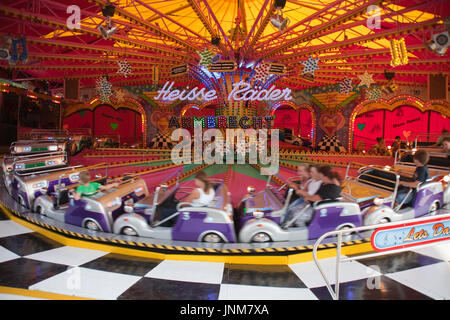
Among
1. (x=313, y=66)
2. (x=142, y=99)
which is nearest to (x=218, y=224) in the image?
(x=313, y=66)

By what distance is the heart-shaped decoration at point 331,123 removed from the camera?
1111cm

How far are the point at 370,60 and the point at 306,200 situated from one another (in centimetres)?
715

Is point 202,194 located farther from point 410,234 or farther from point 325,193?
point 410,234

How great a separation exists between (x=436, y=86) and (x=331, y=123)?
140 inches

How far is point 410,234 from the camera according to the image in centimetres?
167

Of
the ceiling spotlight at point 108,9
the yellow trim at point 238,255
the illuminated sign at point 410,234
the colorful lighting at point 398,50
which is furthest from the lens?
the colorful lighting at point 398,50

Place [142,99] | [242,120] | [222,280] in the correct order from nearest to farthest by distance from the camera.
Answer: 1. [222,280]
2. [242,120]
3. [142,99]

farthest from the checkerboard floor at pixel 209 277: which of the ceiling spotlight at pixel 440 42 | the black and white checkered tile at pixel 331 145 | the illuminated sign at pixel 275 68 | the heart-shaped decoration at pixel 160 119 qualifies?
the heart-shaped decoration at pixel 160 119

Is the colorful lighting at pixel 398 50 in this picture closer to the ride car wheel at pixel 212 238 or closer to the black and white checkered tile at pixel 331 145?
the ride car wheel at pixel 212 238

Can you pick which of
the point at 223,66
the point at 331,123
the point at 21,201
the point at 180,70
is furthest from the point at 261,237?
the point at 331,123

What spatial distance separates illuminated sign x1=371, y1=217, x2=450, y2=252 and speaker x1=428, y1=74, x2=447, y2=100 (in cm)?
946

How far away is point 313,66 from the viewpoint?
6.43 meters

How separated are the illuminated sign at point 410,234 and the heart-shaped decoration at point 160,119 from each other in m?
11.2
